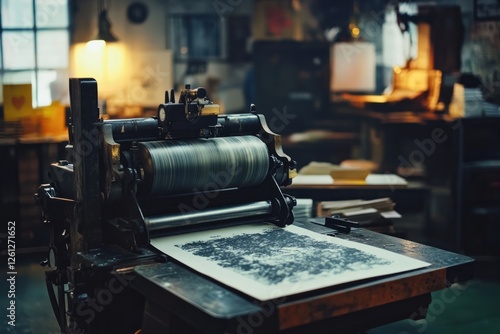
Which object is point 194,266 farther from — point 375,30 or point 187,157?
point 375,30

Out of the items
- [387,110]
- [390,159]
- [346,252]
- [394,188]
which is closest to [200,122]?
[346,252]

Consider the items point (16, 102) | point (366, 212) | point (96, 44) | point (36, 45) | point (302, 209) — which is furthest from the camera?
point (36, 45)

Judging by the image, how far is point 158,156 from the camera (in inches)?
109

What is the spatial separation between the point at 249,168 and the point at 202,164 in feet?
0.78

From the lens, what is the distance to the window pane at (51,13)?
755 centimetres

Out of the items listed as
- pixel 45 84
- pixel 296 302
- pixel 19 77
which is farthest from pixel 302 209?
pixel 19 77

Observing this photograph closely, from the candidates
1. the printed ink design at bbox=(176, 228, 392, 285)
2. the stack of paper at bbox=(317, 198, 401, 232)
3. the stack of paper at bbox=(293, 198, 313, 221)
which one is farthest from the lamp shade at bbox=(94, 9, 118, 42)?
the printed ink design at bbox=(176, 228, 392, 285)

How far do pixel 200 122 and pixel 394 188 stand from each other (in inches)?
81.1

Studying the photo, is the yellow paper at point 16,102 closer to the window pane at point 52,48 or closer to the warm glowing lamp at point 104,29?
the warm glowing lamp at point 104,29

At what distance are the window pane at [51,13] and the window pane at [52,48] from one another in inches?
3.3

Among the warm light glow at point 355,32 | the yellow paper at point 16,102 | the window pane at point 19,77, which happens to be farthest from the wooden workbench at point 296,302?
the window pane at point 19,77

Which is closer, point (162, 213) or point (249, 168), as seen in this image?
point (162, 213)

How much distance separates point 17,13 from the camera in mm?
7496

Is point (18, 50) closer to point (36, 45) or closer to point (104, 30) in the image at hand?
point (36, 45)
